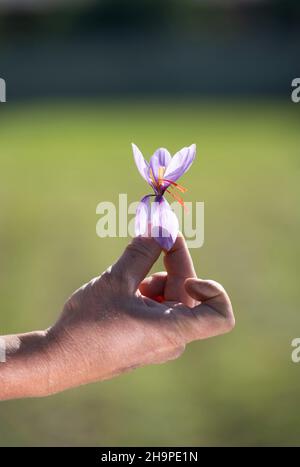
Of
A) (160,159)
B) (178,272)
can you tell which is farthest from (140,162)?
(178,272)

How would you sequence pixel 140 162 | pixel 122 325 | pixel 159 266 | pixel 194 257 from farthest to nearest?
pixel 194 257
pixel 159 266
pixel 122 325
pixel 140 162

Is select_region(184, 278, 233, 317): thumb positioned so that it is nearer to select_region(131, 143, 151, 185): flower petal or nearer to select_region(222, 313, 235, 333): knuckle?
select_region(222, 313, 235, 333): knuckle

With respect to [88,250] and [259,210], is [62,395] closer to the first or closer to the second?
[88,250]

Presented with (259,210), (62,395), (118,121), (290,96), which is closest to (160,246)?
(62,395)

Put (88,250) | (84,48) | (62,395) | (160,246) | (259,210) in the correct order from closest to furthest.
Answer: (160,246), (62,395), (88,250), (259,210), (84,48)

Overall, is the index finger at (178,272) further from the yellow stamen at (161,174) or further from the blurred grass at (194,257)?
the blurred grass at (194,257)

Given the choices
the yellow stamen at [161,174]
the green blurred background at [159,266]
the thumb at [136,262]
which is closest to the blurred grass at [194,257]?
the green blurred background at [159,266]

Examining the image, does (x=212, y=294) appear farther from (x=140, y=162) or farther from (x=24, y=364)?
(x=24, y=364)

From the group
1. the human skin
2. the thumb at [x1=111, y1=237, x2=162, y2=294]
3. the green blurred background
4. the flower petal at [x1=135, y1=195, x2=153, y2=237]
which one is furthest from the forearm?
the green blurred background
